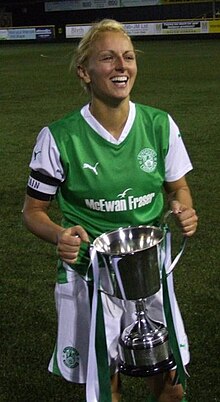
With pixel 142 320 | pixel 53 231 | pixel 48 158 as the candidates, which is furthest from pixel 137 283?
pixel 48 158

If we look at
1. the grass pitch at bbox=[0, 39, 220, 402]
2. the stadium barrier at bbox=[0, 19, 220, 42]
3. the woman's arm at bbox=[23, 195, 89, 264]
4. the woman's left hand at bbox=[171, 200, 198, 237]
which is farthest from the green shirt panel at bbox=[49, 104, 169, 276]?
the stadium barrier at bbox=[0, 19, 220, 42]

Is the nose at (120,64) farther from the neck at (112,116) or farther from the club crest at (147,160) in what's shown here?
the club crest at (147,160)

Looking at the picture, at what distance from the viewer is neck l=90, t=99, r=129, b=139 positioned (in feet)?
8.54

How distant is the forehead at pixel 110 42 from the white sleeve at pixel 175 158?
0.31 metres

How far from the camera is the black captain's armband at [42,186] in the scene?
2.64 meters

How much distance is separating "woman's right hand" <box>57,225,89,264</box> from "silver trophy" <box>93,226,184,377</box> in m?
0.05

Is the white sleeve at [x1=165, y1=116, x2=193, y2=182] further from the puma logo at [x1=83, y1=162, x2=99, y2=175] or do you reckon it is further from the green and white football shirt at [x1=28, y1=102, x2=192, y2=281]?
the puma logo at [x1=83, y1=162, x2=99, y2=175]

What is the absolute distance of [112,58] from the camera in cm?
254

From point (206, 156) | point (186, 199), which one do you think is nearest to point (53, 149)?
point (186, 199)

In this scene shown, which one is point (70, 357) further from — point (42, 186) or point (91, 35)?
point (91, 35)

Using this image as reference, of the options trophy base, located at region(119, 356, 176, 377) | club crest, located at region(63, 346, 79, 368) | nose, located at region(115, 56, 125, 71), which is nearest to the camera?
trophy base, located at region(119, 356, 176, 377)

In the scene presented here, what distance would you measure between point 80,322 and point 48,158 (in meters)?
0.58

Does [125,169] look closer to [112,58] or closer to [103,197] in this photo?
[103,197]

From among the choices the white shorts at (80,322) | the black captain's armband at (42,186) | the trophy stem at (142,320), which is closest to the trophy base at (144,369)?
the trophy stem at (142,320)
